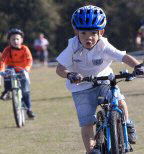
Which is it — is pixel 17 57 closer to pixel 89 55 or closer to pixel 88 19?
pixel 89 55

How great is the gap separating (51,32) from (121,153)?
54.5 meters

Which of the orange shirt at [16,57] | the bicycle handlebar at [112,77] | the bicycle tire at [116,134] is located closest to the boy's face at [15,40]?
the orange shirt at [16,57]

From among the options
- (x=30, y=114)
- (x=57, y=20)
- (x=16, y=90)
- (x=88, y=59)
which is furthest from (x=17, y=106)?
(x=57, y=20)

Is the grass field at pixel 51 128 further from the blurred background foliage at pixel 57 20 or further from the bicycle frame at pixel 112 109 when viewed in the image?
the blurred background foliage at pixel 57 20

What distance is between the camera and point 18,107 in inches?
499

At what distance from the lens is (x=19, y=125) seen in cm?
1262

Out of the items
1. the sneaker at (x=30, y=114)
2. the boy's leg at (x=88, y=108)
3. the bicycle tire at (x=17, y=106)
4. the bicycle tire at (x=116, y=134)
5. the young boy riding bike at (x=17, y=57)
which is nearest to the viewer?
the bicycle tire at (x=116, y=134)

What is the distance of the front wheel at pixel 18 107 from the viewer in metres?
12.6

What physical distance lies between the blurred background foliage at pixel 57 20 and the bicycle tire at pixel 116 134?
52012mm

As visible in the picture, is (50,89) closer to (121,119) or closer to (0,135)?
(0,135)

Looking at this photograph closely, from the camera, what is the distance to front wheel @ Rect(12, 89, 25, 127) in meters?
12.6

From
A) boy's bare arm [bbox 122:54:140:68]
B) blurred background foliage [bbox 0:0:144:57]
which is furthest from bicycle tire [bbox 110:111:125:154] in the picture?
blurred background foliage [bbox 0:0:144:57]

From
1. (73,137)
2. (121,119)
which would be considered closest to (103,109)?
(121,119)

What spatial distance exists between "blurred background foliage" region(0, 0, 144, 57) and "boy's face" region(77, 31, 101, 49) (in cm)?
5134
